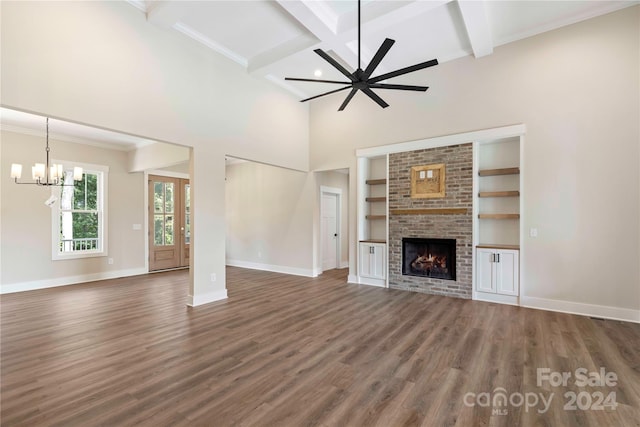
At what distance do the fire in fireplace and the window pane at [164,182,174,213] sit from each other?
6299 millimetres

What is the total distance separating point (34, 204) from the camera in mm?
5934

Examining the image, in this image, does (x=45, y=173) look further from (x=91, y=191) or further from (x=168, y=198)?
(x=168, y=198)

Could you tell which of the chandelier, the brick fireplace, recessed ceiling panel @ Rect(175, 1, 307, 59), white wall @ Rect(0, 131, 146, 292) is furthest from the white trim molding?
white wall @ Rect(0, 131, 146, 292)

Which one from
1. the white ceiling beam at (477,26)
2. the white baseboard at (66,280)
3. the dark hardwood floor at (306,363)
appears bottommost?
the white baseboard at (66,280)

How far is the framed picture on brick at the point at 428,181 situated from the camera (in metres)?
5.30

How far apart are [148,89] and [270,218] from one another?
4.31 meters

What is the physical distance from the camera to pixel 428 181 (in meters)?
5.43

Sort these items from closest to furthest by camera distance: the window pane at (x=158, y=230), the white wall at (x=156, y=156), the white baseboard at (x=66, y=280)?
the white baseboard at (x=66, y=280), the white wall at (x=156, y=156), the window pane at (x=158, y=230)

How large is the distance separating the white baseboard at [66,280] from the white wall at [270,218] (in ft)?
8.28

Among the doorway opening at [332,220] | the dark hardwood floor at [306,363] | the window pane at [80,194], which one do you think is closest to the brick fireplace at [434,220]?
the dark hardwood floor at [306,363]

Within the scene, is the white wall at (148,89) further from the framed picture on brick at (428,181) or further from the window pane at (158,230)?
the window pane at (158,230)

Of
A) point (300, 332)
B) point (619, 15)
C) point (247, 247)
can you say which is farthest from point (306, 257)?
point (619, 15)

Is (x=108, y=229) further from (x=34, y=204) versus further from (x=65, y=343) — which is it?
(x=65, y=343)

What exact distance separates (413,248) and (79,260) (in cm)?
721
